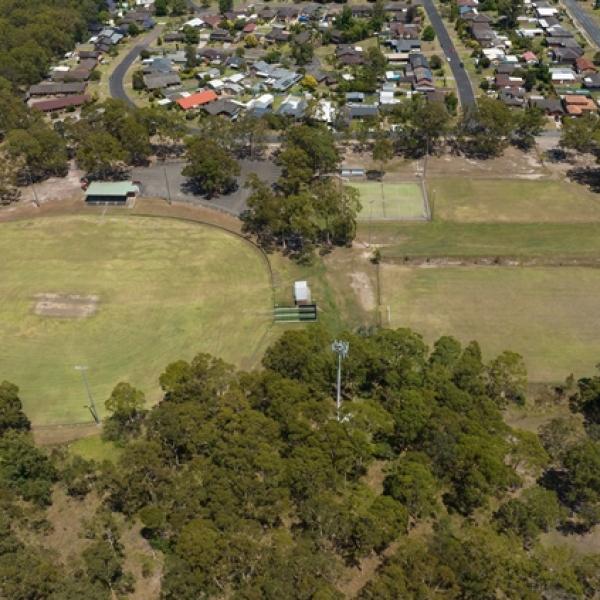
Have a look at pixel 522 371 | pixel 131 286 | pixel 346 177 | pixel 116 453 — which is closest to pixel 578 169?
pixel 346 177

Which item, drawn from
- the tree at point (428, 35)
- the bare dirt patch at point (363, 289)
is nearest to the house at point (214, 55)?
the tree at point (428, 35)

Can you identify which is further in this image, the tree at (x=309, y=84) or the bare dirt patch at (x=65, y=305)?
the tree at (x=309, y=84)

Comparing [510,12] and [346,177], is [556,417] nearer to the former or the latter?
[346,177]

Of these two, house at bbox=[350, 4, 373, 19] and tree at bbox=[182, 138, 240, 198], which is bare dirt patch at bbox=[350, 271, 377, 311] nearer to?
tree at bbox=[182, 138, 240, 198]

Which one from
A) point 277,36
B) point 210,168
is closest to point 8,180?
point 210,168

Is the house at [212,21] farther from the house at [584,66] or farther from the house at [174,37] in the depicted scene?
the house at [584,66]

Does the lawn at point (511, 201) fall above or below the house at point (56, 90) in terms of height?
below

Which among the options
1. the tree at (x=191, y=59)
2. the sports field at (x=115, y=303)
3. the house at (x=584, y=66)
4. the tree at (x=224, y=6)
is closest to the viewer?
the sports field at (x=115, y=303)

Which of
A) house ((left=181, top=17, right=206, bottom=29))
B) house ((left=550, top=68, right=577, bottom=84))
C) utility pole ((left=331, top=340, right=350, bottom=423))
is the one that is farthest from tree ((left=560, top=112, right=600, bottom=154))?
house ((left=181, top=17, right=206, bottom=29))
